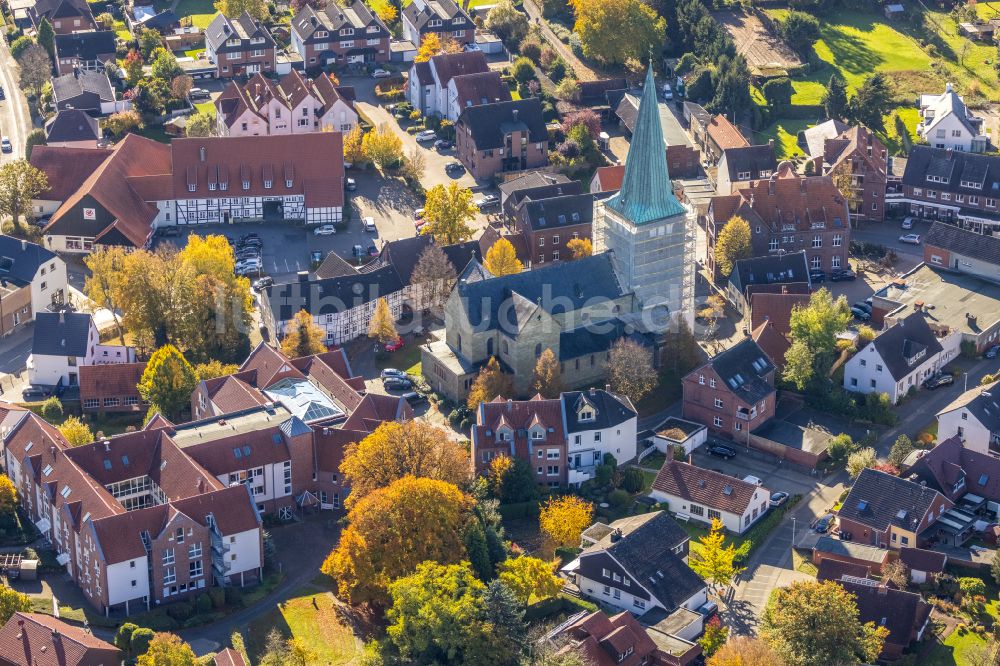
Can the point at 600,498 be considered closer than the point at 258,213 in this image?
Yes

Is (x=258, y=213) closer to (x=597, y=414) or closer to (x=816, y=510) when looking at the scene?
(x=597, y=414)

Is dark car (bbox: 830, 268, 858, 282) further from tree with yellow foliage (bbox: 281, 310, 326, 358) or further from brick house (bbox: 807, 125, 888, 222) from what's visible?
tree with yellow foliage (bbox: 281, 310, 326, 358)

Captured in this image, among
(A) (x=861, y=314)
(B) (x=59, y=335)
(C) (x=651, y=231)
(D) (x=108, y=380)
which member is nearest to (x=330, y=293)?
(D) (x=108, y=380)

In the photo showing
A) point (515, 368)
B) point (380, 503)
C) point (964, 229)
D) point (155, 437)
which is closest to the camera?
point (380, 503)

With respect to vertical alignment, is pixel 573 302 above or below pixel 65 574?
above

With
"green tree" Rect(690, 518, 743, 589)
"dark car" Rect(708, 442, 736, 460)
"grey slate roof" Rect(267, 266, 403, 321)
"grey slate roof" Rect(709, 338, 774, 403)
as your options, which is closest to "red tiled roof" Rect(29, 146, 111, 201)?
"grey slate roof" Rect(267, 266, 403, 321)

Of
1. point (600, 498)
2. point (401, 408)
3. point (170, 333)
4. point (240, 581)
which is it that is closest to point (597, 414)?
point (600, 498)

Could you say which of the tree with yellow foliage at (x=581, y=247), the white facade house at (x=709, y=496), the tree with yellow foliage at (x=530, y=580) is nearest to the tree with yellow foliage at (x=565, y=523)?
the tree with yellow foliage at (x=530, y=580)

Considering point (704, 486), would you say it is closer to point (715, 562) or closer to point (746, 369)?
point (715, 562)
